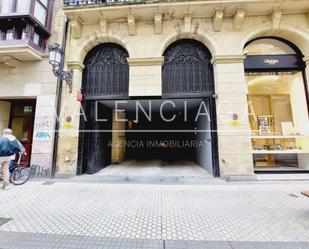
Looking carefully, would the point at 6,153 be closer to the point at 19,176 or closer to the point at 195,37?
the point at 19,176

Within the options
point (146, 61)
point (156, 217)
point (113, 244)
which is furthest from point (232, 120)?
point (113, 244)

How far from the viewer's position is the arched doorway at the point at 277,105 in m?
6.40

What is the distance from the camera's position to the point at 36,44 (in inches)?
260

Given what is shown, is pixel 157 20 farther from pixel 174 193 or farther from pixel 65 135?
pixel 174 193

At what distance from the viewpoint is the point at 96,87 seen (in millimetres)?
6934

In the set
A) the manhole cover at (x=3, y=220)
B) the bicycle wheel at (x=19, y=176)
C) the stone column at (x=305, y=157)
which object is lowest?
the manhole cover at (x=3, y=220)

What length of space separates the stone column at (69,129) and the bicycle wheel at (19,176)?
0.95m

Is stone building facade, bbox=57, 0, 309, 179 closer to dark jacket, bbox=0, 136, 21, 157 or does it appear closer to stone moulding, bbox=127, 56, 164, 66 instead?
stone moulding, bbox=127, 56, 164, 66

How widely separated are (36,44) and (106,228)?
7.42 m

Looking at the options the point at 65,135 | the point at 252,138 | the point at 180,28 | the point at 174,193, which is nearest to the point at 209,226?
the point at 174,193

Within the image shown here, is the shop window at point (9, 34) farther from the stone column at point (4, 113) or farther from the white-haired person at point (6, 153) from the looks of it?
the white-haired person at point (6, 153)

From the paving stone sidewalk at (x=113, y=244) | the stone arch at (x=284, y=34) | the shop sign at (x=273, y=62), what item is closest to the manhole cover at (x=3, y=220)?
the paving stone sidewalk at (x=113, y=244)

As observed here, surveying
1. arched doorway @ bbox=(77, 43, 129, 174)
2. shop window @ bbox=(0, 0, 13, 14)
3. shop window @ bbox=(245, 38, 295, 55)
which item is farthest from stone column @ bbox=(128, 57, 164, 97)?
shop window @ bbox=(0, 0, 13, 14)

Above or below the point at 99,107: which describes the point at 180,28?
above
